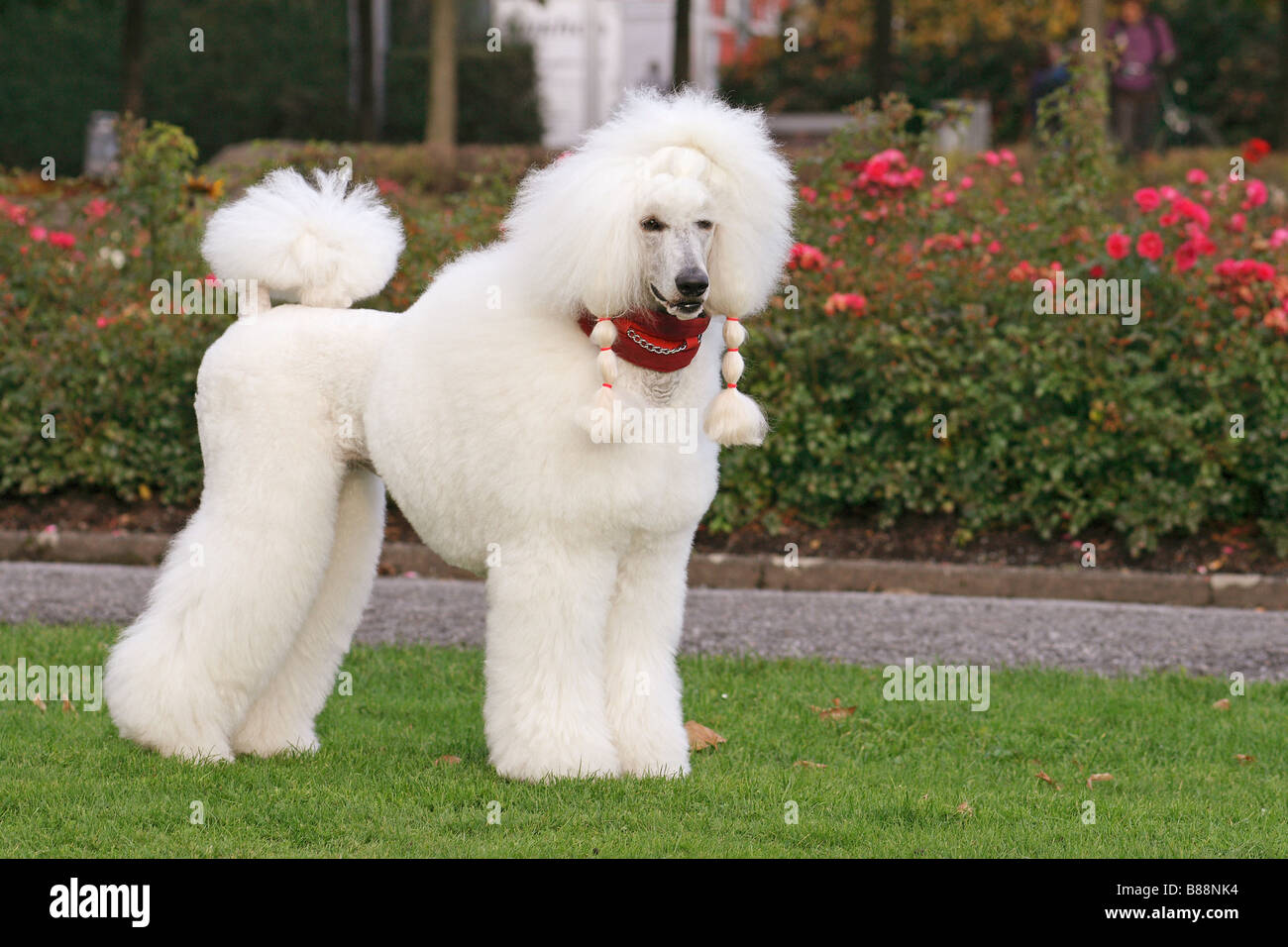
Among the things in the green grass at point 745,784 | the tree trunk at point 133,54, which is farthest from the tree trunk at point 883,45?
the green grass at point 745,784

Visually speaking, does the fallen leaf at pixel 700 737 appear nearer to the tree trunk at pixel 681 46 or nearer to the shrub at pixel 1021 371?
the shrub at pixel 1021 371

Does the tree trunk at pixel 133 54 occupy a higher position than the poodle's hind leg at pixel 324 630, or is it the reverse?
the tree trunk at pixel 133 54

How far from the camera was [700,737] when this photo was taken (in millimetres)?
5355

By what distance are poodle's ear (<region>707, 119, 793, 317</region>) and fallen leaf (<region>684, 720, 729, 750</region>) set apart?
4.92ft

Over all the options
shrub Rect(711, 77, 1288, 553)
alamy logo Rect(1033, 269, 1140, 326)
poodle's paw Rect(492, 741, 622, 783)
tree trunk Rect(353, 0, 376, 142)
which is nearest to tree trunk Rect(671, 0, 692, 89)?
tree trunk Rect(353, 0, 376, 142)

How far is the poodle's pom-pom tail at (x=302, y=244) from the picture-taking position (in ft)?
16.5

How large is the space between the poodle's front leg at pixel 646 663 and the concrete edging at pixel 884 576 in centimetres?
324

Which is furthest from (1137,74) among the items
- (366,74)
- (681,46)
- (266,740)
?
(266,740)

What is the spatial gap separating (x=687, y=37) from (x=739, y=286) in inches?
527

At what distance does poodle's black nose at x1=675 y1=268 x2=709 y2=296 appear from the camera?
4199 millimetres

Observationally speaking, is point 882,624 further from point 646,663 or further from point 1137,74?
point 1137,74

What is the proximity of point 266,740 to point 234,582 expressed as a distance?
584 mm

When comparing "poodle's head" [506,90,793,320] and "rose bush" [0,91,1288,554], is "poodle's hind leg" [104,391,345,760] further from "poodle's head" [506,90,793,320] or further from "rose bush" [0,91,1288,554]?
"rose bush" [0,91,1288,554]
